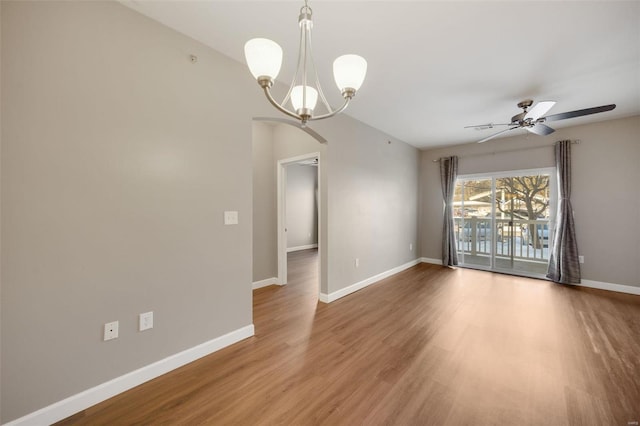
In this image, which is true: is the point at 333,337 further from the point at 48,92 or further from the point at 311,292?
the point at 48,92

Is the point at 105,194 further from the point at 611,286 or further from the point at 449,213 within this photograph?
the point at 611,286

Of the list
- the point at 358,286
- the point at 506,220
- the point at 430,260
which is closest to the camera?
the point at 358,286

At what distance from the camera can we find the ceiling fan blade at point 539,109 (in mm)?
2564

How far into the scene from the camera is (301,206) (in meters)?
7.74

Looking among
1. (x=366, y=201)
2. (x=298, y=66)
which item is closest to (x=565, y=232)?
(x=366, y=201)

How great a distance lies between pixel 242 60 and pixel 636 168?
18.8ft

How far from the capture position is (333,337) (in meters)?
2.48

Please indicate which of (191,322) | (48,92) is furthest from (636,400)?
(48,92)

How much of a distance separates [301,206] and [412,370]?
610 cm

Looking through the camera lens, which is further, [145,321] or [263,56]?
[145,321]

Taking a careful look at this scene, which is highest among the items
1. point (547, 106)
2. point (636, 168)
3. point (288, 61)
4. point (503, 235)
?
point (288, 61)

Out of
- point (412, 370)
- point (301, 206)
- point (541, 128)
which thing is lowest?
point (412, 370)

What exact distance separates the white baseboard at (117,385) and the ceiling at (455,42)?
259cm

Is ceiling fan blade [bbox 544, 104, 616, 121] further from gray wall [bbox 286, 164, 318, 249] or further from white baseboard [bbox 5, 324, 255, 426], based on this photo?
gray wall [bbox 286, 164, 318, 249]
